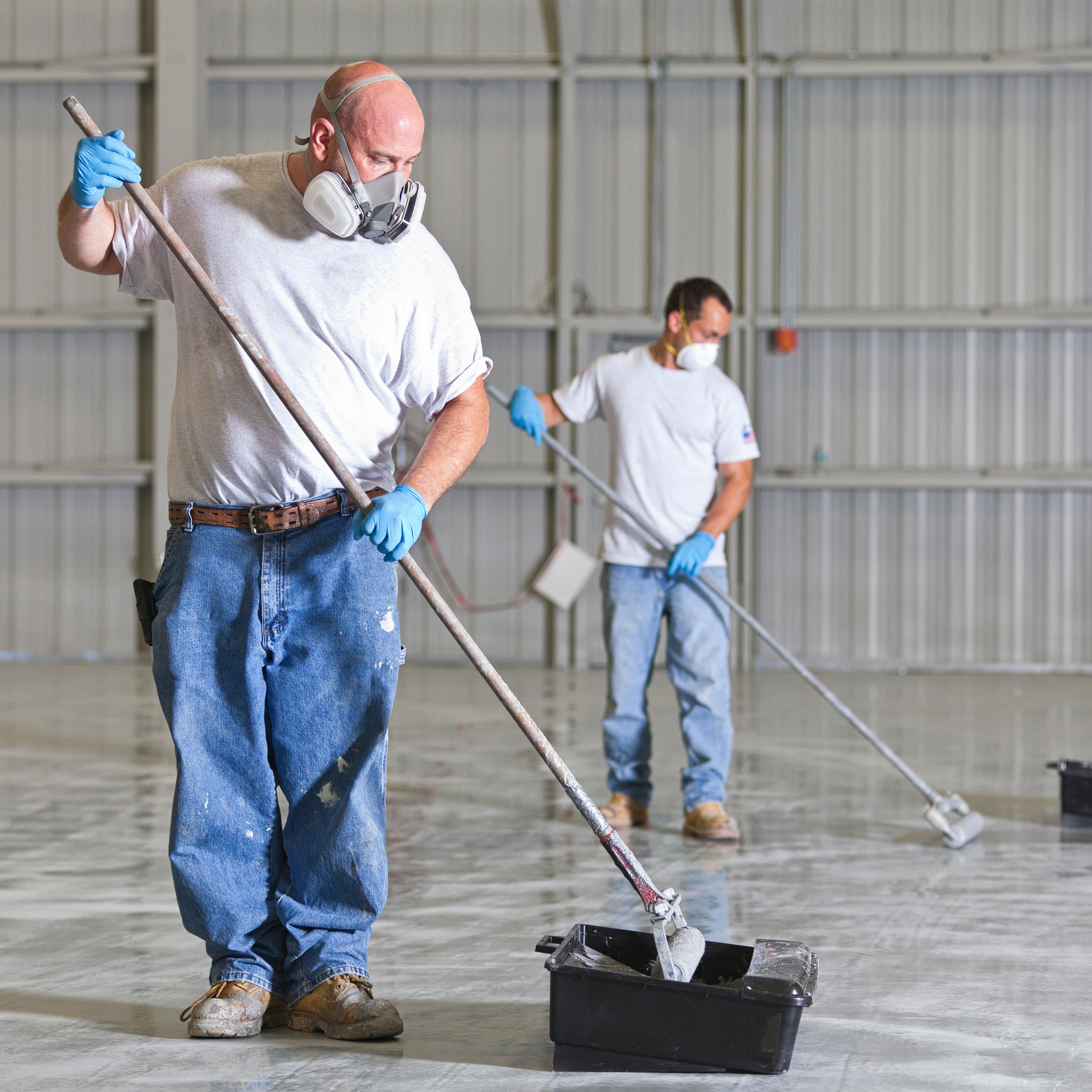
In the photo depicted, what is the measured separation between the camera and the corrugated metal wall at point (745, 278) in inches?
357

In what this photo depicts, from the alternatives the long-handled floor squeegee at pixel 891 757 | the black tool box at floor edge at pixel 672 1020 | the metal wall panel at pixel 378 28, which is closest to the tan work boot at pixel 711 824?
the long-handled floor squeegee at pixel 891 757

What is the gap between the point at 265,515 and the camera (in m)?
2.28

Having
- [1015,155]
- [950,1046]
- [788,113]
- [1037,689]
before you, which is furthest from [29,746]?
[1015,155]

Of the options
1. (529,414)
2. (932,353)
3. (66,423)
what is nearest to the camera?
(529,414)

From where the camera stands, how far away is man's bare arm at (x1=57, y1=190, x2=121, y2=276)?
2.25m

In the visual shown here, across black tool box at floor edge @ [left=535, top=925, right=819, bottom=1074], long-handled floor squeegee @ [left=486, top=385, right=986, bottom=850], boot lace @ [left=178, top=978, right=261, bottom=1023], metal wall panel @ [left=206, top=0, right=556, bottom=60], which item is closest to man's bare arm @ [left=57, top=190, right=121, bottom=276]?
boot lace @ [left=178, top=978, right=261, bottom=1023]

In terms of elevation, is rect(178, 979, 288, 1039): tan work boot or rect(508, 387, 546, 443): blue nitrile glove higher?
rect(508, 387, 546, 443): blue nitrile glove

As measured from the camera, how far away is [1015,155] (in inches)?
357

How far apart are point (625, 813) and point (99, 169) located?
2613 millimetres

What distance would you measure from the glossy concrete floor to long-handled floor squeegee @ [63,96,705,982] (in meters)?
0.23

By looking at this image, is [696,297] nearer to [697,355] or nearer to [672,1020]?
[697,355]

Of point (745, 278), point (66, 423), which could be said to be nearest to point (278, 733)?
point (745, 278)

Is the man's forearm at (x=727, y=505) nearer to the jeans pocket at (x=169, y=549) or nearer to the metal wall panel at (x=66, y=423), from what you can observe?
the jeans pocket at (x=169, y=549)

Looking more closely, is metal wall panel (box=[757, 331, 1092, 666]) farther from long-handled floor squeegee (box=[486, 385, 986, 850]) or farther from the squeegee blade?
the squeegee blade
